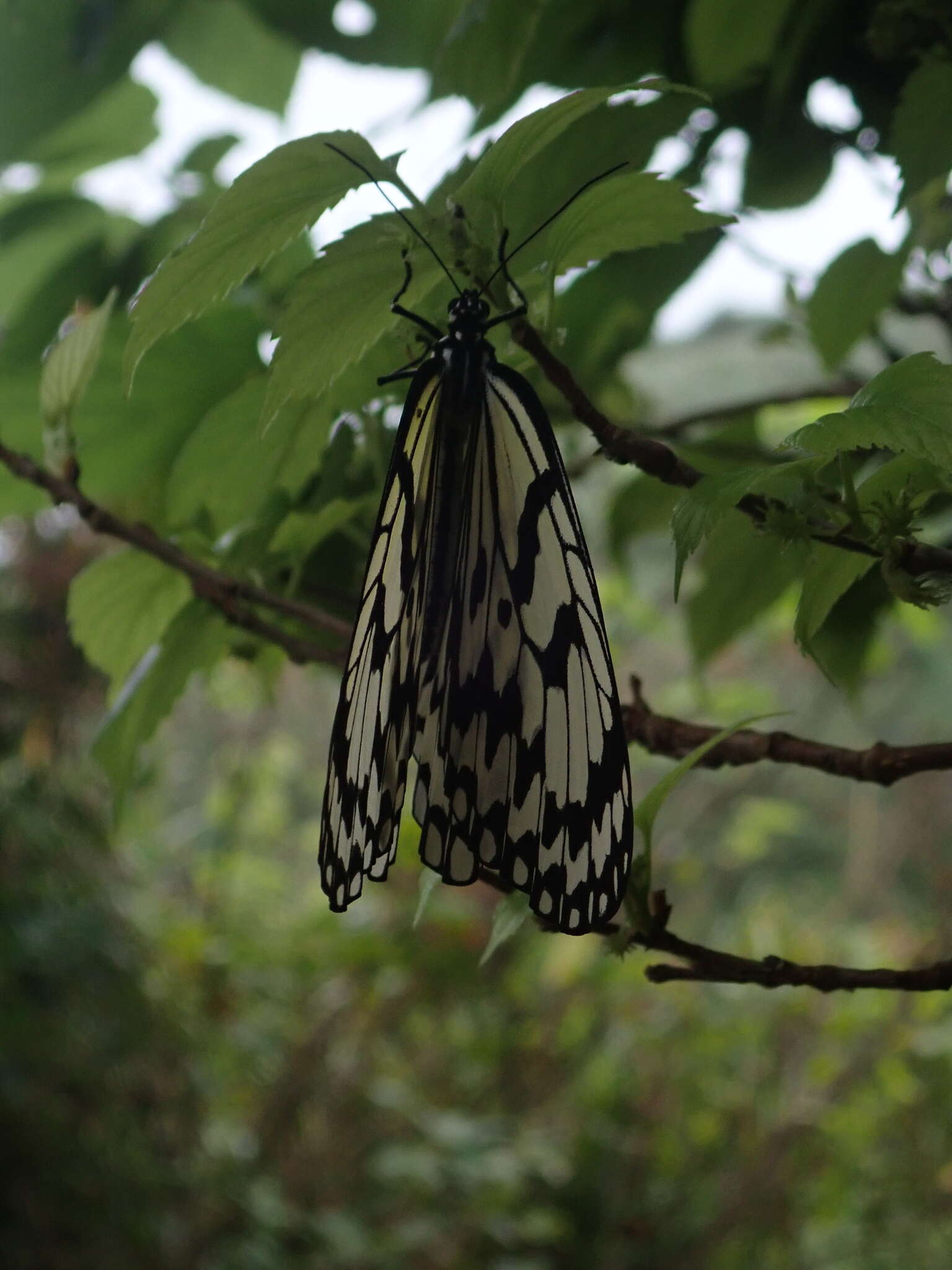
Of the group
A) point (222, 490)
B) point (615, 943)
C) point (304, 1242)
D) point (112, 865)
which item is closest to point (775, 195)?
point (222, 490)

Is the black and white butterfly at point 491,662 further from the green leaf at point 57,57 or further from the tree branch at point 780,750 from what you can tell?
the green leaf at point 57,57

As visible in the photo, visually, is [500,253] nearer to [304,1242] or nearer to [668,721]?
[668,721]

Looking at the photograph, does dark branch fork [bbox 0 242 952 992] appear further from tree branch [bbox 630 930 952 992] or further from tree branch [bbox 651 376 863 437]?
tree branch [bbox 651 376 863 437]

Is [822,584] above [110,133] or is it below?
below

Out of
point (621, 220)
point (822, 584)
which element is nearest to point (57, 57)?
point (621, 220)

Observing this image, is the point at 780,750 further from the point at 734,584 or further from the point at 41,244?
the point at 41,244

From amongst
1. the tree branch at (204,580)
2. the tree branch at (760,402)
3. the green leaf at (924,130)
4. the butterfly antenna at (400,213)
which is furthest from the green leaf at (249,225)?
the tree branch at (760,402)

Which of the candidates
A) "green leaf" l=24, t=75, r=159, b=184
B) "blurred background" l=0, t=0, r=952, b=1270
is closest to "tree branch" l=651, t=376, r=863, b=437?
"blurred background" l=0, t=0, r=952, b=1270
